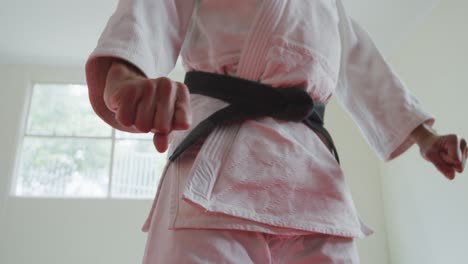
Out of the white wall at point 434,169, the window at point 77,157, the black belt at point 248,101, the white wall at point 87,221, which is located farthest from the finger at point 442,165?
the window at point 77,157

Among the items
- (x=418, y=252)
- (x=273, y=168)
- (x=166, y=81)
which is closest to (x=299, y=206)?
(x=273, y=168)

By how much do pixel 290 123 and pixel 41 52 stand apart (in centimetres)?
294

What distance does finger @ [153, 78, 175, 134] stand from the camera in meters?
0.28

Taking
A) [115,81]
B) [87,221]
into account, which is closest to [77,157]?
[87,221]

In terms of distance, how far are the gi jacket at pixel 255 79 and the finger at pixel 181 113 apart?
10 centimetres

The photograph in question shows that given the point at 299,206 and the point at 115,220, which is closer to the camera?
the point at 299,206

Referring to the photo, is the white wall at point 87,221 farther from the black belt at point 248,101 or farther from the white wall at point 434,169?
the black belt at point 248,101

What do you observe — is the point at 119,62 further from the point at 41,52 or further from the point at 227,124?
the point at 41,52

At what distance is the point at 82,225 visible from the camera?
2.80 metres

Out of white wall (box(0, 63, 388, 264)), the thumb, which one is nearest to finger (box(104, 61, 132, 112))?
the thumb

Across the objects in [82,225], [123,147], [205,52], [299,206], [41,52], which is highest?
[205,52]

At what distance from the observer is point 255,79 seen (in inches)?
18.6

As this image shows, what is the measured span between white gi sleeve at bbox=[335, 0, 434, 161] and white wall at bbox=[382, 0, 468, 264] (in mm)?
1370

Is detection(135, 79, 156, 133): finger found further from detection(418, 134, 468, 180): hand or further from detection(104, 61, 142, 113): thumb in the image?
detection(418, 134, 468, 180): hand
